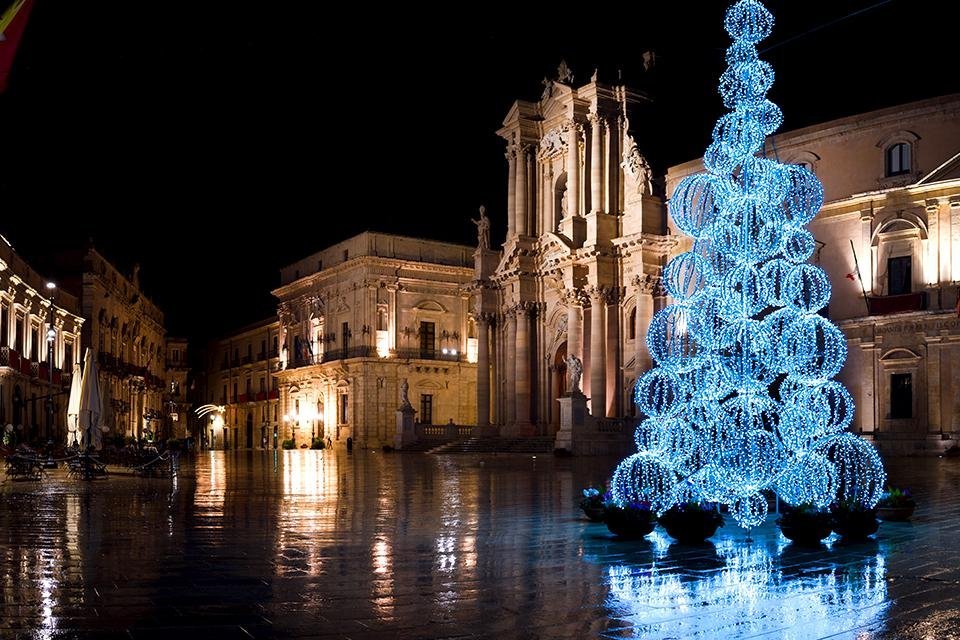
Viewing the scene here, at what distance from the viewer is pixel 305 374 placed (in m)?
65.8

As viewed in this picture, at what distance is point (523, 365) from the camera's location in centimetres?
→ 4578

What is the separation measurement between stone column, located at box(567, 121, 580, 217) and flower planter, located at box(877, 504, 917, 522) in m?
31.3

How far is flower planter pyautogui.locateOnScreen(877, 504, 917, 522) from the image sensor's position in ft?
41.3

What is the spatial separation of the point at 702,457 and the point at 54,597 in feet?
23.3

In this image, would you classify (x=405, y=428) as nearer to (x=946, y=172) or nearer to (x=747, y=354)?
(x=946, y=172)

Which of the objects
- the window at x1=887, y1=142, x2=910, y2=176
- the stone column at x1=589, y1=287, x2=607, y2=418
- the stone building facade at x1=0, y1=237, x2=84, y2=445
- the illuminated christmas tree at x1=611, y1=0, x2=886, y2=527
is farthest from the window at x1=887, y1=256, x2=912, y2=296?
the stone building facade at x1=0, y1=237, x2=84, y2=445

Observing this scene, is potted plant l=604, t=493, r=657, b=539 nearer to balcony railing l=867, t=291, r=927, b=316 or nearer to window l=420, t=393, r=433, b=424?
balcony railing l=867, t=291, r=927, b=316

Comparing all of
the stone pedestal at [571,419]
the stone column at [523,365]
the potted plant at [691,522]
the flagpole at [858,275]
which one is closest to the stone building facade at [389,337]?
the stone column at [523,365]

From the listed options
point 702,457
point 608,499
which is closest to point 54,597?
point 608,499

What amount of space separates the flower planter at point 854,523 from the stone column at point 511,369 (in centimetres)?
3490

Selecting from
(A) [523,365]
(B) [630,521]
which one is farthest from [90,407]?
(A) [523,365]

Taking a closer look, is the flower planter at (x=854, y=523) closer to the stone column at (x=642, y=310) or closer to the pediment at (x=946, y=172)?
the pediment at (x=946, y=172)

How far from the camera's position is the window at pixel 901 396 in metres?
36.0

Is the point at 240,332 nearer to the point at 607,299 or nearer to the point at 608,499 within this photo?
the point at 607,299
